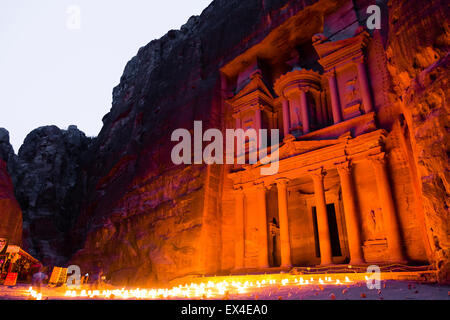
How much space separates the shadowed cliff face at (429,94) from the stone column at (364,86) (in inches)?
225

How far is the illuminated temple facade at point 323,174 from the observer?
567 inches

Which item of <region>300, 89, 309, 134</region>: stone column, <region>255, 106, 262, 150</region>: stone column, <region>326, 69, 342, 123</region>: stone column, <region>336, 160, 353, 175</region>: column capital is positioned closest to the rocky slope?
<region>336, 160, 353, 175</region>: column capital

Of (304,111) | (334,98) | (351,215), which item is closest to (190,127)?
(304,111)

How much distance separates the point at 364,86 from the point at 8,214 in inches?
932

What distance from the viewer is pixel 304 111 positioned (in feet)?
62.8

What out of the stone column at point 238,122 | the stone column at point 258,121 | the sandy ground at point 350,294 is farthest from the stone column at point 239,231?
the sandy ground at point 350,294

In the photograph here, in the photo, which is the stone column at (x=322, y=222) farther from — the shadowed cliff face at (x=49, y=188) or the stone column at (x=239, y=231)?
the shadowed cliff face at (x=49, y=188)

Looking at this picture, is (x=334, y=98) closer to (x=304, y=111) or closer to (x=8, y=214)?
(x=304, y=111)

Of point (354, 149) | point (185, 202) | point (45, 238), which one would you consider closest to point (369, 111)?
point (354, 149)

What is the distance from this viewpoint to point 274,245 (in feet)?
65.0

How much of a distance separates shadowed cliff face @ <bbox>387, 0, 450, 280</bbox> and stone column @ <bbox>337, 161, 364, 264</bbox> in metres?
5.20

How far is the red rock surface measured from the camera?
20.2 meters

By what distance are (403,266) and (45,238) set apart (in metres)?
36.6

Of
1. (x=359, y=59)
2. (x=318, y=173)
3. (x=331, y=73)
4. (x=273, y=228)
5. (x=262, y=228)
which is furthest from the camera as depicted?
(x=273, y=228)
